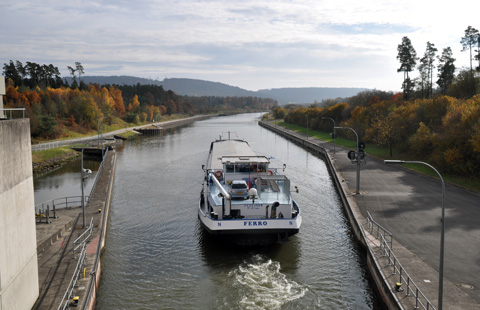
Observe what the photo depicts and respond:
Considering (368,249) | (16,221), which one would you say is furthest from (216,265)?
(16,221)

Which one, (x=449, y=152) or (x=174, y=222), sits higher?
(x=449, y=152)

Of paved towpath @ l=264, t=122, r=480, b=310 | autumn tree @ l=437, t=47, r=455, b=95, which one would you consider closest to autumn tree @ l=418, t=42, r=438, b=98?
autumn tree @ l=437, t=47, r=455, b=95

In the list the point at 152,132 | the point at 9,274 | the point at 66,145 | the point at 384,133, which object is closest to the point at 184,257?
the point at 9,274

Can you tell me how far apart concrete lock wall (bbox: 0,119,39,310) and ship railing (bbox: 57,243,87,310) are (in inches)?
47.7

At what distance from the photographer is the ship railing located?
49.9ft

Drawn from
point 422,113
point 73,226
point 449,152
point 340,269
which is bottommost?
point 340,269

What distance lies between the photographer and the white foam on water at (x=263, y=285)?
18.4m

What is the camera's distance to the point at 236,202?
25422 millimetres

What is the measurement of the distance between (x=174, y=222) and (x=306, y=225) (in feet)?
34.7

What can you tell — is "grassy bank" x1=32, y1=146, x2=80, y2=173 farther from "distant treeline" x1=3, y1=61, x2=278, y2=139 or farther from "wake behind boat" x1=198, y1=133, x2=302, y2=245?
"wake behind boat" x1=198, y1=133, x2=302, y2=245

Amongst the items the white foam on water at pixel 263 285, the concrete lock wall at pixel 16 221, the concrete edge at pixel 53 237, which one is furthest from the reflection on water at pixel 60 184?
the concrete lock wall at pixel 16 221

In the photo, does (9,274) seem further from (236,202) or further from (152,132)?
(152,132)

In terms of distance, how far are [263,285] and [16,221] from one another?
12.0 meters

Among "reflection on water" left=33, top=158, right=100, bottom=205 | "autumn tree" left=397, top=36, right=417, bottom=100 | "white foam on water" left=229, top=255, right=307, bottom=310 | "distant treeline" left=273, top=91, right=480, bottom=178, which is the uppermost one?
"autumn tree" left=397, top=36, right=417, bottom=100
